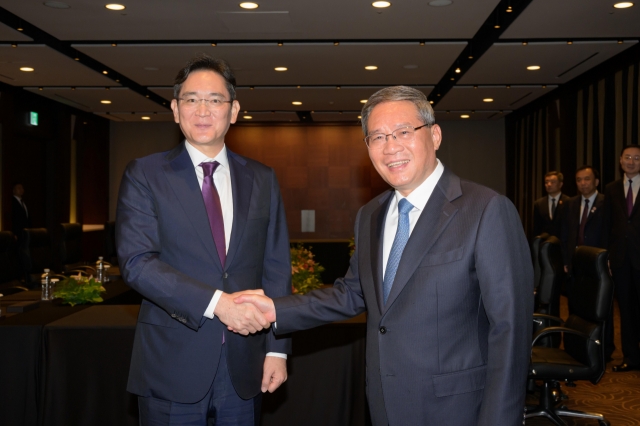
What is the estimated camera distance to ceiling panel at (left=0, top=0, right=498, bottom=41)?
6.30 m

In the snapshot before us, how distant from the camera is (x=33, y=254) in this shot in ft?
21.5

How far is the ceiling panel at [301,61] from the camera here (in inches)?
313

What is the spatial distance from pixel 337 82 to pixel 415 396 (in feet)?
29.5

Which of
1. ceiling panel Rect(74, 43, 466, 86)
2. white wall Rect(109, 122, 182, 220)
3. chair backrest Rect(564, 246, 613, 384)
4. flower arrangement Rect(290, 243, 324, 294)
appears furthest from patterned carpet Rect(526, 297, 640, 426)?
white wall Rect(109, 122, 182, 220)

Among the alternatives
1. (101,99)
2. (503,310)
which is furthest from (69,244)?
(503,310)

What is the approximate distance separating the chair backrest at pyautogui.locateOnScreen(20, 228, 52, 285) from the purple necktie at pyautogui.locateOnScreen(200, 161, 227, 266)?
4972mm

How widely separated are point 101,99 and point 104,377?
9623mm

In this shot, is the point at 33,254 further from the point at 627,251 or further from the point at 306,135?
the point at 306,135

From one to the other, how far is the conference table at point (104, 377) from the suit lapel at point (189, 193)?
4.73ft

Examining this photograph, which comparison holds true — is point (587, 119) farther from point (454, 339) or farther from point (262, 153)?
point (454, 339)

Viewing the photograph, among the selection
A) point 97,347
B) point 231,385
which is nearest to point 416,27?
point 97,347

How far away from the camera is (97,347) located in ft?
10.7

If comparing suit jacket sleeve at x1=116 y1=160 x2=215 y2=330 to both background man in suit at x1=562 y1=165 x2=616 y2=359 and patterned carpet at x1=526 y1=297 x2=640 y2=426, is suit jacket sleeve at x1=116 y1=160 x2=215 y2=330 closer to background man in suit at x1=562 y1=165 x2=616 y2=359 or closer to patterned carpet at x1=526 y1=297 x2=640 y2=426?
patterned carpet at x1=526 y1=297 x2=640 y2=426

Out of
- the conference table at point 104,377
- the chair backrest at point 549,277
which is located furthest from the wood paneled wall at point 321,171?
the conference table at point 104,377
